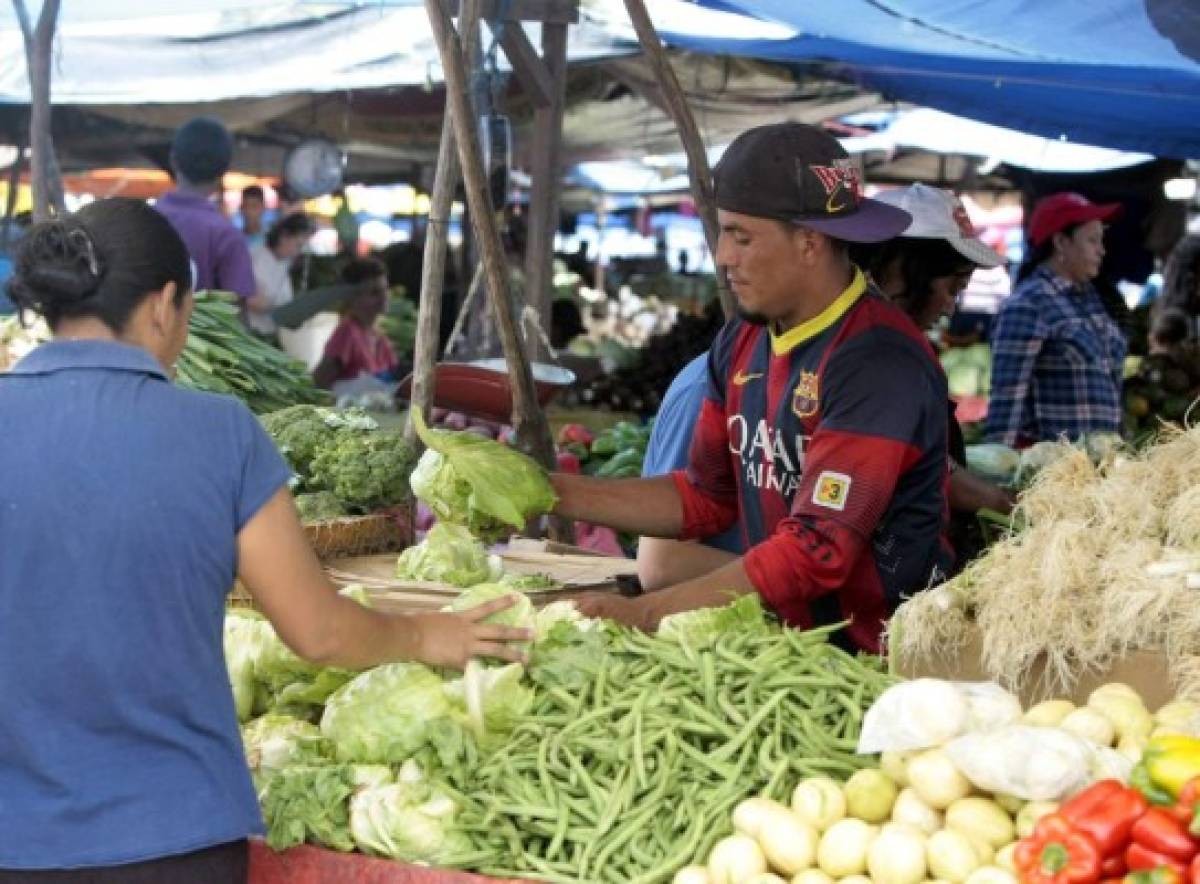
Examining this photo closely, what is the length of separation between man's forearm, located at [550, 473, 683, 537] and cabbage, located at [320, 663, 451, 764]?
112cm

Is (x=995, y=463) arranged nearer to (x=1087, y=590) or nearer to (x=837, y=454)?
(x=837, y=454)

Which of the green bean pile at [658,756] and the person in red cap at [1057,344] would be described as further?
the person in red cap at [1057,344]

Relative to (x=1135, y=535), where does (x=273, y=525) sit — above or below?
above

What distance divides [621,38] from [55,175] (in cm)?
382

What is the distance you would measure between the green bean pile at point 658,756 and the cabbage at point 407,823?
0.03 meters

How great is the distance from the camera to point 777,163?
12.7 feet

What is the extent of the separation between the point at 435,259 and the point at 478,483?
95cm

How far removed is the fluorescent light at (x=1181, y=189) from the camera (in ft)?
49.3

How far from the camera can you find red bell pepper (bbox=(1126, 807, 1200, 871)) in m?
2.43

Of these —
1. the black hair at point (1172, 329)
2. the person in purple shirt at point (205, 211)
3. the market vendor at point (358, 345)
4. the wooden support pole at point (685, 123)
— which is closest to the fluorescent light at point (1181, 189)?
the black hair at point (1172, 329)

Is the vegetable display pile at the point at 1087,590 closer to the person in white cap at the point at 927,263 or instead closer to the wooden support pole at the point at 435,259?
the person in white cap at the point at 927,263

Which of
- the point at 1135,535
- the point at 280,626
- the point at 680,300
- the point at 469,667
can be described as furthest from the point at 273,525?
the point at 680,300

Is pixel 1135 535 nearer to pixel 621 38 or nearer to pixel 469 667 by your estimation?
pixel 469 667

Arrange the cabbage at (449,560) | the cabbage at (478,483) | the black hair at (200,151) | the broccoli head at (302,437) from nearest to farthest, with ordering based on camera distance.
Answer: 1. the cabbage at (478,483)
2. the cabbage at (449,560)
3. the broccoli head at (302,437)
4. the black hair at (200,151)
